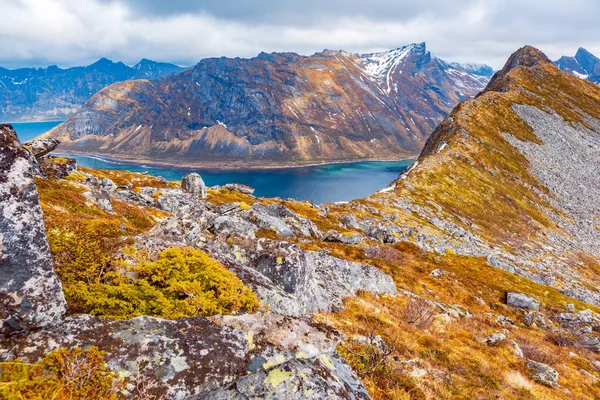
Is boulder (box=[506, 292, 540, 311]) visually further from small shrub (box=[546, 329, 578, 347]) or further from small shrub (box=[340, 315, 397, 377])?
small shrub (box=[340, 315, 397, 377])

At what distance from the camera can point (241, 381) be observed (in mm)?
6062

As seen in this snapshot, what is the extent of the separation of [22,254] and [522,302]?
131 feet

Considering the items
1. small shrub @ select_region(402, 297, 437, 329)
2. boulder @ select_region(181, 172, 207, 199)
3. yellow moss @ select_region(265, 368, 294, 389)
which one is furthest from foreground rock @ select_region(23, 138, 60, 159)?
small shrub @ select_region(402, 297, 437, 329)

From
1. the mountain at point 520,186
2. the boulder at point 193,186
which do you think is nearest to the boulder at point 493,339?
the mountain at point 520,186

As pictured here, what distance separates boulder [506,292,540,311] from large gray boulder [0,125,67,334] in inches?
1503

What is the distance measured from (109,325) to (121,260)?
119 inches

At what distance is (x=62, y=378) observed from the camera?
498cm

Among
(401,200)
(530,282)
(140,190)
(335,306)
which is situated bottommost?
(530,282)

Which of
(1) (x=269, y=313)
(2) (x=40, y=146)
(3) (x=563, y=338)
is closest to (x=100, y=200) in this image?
(2) (x=40, y=146)

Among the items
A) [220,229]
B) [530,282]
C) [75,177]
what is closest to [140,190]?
[75,177]

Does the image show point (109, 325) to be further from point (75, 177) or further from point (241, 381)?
point (75, 177)

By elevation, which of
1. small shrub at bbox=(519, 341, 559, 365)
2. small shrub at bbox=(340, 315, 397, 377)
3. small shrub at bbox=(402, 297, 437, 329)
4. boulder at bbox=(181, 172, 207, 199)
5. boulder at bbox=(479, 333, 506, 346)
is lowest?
small shrub at bbox=(519, 341, 559, 365)

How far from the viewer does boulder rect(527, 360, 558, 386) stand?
45.8 ft

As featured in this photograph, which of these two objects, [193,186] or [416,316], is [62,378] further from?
[193,186]
